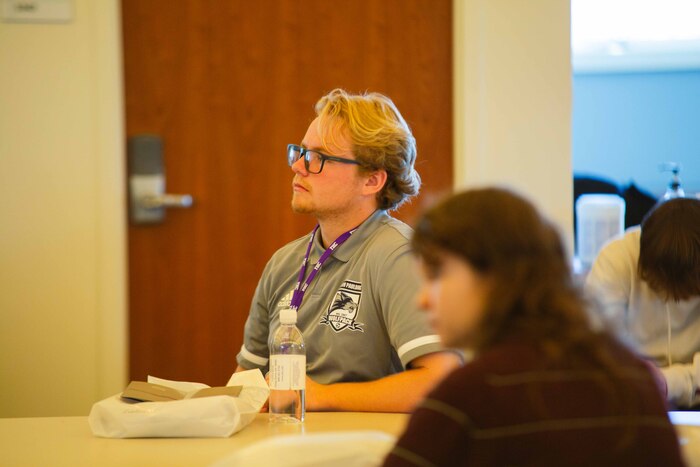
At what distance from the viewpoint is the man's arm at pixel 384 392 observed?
1.69 m

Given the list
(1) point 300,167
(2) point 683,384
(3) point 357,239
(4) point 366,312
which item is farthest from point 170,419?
(2) point 683,384

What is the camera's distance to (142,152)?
309 centimetres

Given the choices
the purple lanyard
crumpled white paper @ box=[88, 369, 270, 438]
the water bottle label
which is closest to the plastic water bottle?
the water bottle label

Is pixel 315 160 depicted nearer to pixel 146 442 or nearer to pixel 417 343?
pixel 417 343

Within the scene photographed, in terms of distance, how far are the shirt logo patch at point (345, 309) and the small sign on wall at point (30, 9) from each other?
176cm

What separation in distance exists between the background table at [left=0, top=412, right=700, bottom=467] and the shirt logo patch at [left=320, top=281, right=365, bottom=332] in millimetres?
246

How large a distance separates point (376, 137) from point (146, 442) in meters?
0.97

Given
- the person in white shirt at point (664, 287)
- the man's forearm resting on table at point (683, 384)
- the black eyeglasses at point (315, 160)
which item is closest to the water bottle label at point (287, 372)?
the black eyeglasses at point (315, 160)

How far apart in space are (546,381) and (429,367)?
0.92 metres

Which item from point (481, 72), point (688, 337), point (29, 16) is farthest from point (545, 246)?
point (29, 16)

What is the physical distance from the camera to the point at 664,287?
225 cm

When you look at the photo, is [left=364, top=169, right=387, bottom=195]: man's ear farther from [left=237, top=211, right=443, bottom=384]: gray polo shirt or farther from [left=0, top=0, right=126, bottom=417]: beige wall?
[left=0, top=0, right=126, bottom=417]: beige wall

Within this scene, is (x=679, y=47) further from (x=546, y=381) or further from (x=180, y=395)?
(x=546, y=381)

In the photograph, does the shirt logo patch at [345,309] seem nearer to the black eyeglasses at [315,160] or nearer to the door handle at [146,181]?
the black eyeglasses at [315,160]
